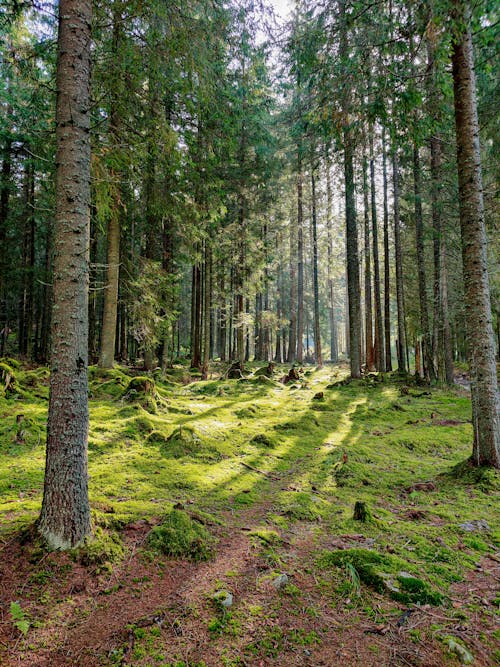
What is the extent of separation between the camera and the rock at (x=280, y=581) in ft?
9.49

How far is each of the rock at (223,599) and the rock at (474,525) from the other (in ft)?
9.19

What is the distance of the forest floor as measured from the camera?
2.26m

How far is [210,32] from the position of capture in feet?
16.3

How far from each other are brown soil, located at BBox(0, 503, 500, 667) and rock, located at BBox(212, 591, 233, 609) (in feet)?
0.14

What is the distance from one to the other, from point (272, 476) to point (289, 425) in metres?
2.91

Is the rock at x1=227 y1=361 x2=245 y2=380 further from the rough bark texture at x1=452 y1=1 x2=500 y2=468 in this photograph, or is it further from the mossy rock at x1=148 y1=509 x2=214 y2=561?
the mossy rock at x1=148 y1=509 x2=214 y2=561

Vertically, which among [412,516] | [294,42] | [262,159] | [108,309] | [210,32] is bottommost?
[412,516]

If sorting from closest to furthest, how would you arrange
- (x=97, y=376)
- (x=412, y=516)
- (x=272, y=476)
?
1. (x=412, y=516)
2. (x=272, y=476)
3. (x=97, y=376)

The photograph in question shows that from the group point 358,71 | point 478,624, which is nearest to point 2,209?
point 358,71

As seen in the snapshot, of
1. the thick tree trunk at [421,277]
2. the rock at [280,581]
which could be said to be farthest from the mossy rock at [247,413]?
the thick tree trunk at [421,277]

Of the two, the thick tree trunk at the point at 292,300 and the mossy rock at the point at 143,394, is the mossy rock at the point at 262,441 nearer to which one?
the mossy rock at the point at 143,394

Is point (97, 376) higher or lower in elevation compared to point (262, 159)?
lower

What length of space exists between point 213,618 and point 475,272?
17.9ft

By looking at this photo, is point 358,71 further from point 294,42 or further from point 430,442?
point 430,442
